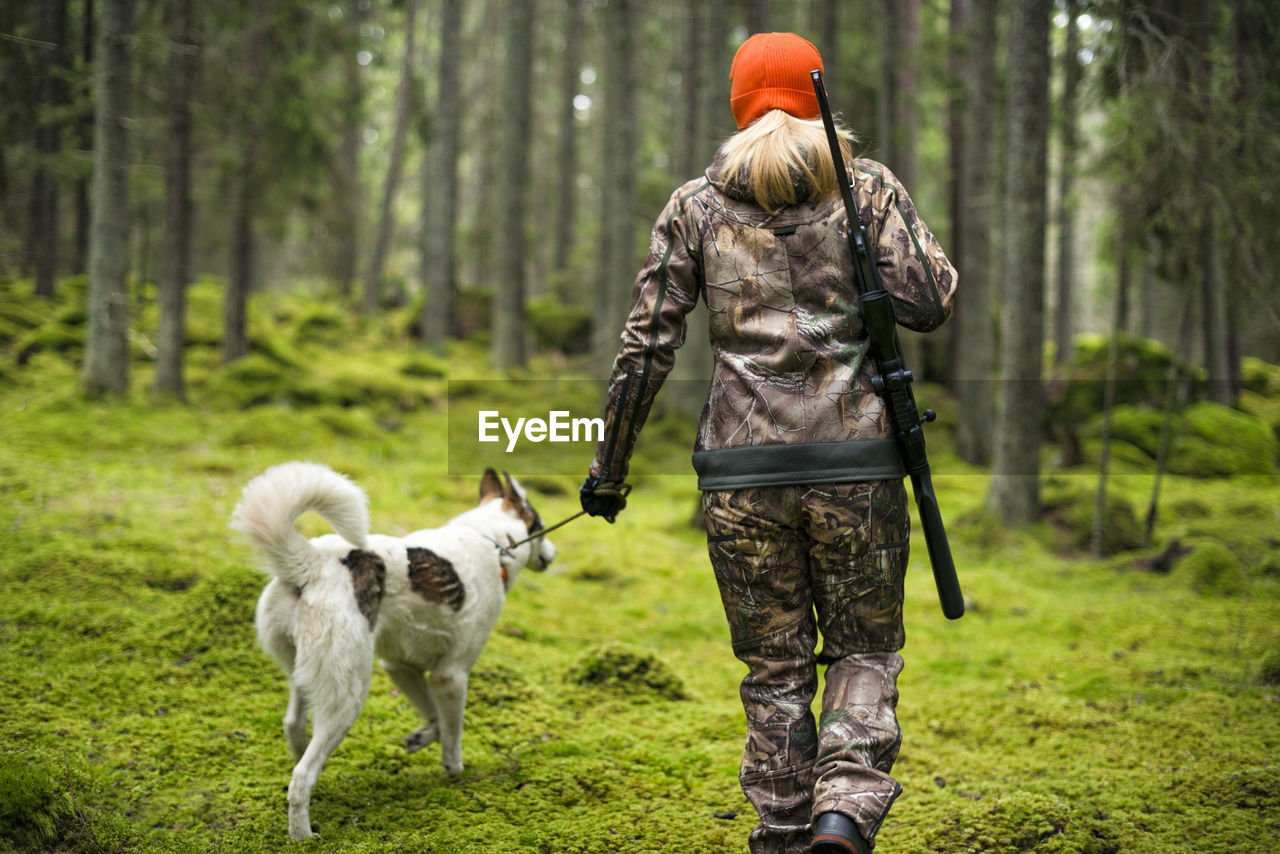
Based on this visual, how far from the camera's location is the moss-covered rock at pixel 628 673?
4.84m

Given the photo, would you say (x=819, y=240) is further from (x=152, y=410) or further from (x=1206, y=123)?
(x=152, y=410)

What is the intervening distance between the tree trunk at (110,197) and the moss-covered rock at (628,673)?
24.4 feet

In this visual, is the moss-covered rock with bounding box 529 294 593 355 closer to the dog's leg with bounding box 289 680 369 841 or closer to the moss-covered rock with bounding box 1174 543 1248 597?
the moss-covered rock with bounding box 1174 543 1248 597

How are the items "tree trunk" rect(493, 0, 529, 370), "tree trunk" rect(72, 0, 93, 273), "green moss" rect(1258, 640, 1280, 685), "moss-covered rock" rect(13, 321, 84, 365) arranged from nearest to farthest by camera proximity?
"green moss" rect(1258, 640, 1280, 685) < "tree trunk" rect(72, 0, 93, 273) < "moss-covered rock" rect(13, 321, 84, 365) < "tree trunk" rect(493, 0, 529, 370)

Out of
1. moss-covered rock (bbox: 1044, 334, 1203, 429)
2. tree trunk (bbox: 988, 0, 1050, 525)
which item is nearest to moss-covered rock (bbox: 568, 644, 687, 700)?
tree trunk (bbox: 988, 0, 1050, 525)

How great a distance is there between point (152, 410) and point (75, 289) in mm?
6493

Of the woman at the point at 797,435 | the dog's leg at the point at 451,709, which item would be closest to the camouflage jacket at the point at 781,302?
the woman at the point at 797,435

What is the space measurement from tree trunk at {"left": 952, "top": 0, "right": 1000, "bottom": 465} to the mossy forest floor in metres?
4.35

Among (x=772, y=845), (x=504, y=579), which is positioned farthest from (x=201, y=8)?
(x=772, y=845)

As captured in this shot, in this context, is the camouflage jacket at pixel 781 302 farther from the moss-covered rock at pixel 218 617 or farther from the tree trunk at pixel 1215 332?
the tree trunk at pixel 1215 332

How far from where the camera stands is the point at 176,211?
34.0 feet

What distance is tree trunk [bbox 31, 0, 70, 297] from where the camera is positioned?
33.2 feet

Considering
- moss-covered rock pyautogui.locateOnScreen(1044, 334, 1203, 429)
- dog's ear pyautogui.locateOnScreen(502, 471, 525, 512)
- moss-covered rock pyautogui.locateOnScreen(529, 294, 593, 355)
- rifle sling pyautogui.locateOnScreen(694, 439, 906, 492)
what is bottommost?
dog's ear pyautogui.locateOnScreen(502, 471, 525, 512)

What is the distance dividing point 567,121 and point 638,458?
1398cm
